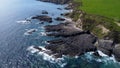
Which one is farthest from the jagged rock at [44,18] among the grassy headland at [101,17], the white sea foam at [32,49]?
the white sea foam at [32,49]

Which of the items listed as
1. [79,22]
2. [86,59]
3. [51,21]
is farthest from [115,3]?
[86,59]

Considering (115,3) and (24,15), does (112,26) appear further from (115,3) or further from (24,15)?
(24,15)

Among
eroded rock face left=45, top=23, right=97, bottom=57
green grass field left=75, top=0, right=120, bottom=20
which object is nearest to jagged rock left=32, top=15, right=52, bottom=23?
eroded rock face left=45, top=23, right=97, bottom=57

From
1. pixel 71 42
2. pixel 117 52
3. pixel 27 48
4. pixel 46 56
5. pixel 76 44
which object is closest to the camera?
pixel 46 56

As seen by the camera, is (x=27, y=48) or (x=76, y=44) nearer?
(x=27, y=48)

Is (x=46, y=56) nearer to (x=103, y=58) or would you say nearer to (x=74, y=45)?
(x=74, y=45)

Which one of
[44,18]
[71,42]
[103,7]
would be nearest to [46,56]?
[71,42]
